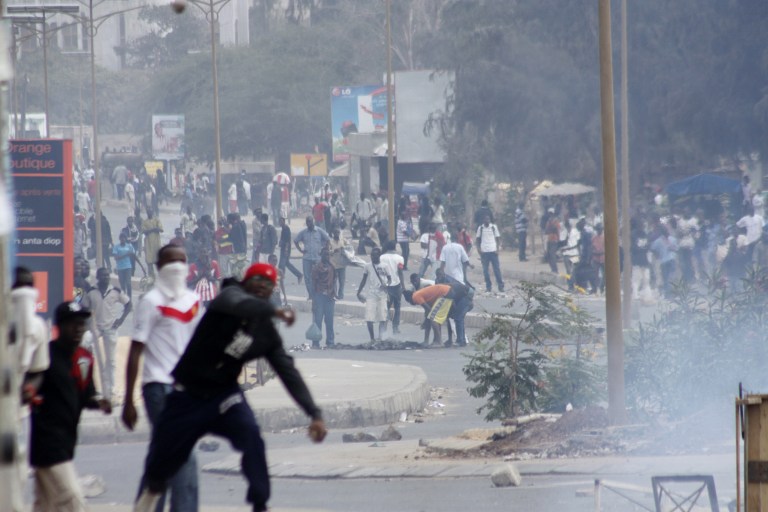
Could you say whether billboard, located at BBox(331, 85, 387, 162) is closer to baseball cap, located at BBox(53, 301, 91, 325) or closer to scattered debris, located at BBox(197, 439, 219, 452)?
scattered debris, located at BBox(197, 439, 219, 452)

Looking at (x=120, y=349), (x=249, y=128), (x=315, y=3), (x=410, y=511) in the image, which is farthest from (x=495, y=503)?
(x=315, y=3)

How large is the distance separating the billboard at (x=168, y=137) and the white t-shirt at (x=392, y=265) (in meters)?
39.0

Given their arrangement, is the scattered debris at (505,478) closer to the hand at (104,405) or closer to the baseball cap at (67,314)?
the hand at (104,405)

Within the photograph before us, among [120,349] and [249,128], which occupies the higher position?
[249,128]

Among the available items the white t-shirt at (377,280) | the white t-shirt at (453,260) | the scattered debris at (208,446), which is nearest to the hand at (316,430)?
the scattered debris at (208,446)

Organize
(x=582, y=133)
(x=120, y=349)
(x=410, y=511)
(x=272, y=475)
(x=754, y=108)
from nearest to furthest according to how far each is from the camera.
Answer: (x=410, y=511)
(x=272, y=475)
(x=120, y=349)
(x=754, y=108)
(x=582, y=133)

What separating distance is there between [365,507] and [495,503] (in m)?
0.80

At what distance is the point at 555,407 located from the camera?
11.5 metres

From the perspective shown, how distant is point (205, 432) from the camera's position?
17.6 feet

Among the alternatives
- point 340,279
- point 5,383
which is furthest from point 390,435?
point 340,279

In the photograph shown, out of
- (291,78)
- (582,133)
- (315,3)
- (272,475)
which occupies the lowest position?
(272,475)

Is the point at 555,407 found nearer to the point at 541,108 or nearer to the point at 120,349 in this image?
the point at 120,349

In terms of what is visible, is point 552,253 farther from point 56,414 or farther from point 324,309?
point 56,414

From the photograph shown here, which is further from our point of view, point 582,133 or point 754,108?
point 582,133
